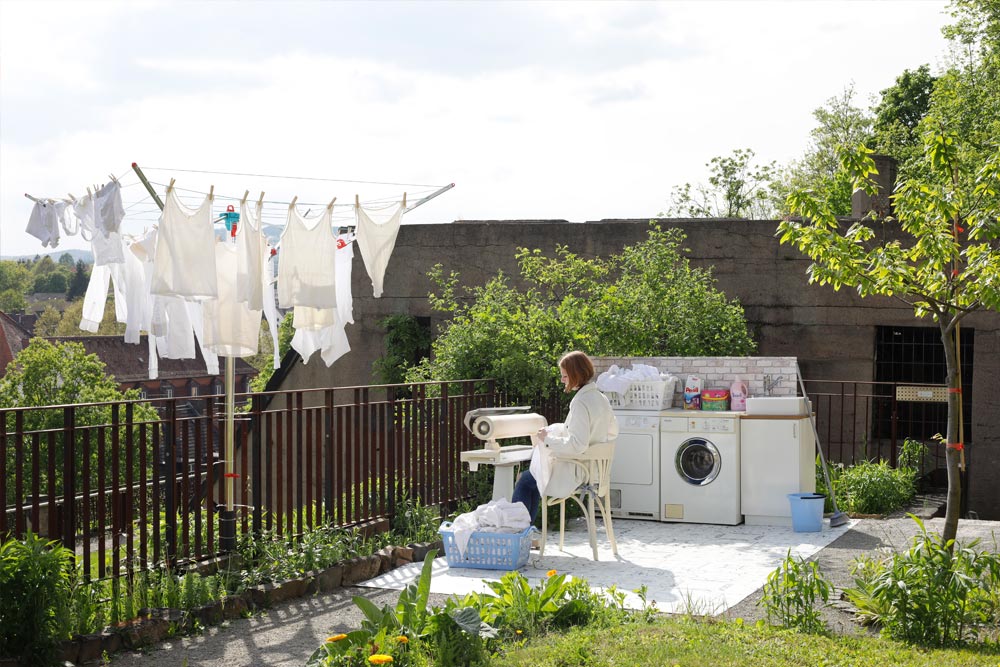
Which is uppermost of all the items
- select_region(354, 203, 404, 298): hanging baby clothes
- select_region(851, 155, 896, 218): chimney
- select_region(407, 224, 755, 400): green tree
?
select_region(851, 155, 896, 218): chimney

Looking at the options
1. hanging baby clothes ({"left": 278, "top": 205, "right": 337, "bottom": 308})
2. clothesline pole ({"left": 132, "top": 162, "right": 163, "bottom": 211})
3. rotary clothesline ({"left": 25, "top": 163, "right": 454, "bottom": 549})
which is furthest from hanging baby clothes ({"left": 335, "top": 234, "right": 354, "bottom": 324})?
clothesline pole ({"left": 132, "top": 162, "right": 163, "bottom": 211})

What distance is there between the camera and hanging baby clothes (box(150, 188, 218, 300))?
20.3ft

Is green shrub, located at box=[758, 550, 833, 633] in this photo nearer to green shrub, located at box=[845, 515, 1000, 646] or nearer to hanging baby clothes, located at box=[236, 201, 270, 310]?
green shrub, located at box=[845, 515, 1000, 646]

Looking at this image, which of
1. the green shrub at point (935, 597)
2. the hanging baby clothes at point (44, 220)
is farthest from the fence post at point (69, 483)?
the green shrub at point (935, 597)

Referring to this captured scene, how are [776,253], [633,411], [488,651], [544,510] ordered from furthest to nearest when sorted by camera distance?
1. [776,253]
2. [633,411]
3. [544,510]
4. [488,651]

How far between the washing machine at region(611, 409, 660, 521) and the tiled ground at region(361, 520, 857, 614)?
15 cm

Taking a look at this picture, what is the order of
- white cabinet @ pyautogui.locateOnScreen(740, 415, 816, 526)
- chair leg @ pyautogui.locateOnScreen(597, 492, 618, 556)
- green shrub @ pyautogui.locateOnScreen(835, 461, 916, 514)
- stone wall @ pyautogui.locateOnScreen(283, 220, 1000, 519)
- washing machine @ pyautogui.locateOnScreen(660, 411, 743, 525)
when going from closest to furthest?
chair leg @ pyautogui.locateOnScreen(597, 492, 618, 556) < white cabinet @ pyautogui.locateOnScreen(740, 415, 816, 526) < washing machine @ pyautogui.locateOnScreen(660, 411, 743, 525) < green shrub @ pyautogui.locateOnScreen(835, 461, 916, 514) < stone wall @ pyautogui.locateOnScreen(283, 220, 1000, 519)

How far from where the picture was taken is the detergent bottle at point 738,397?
9211mm

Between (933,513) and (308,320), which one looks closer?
(308,320)

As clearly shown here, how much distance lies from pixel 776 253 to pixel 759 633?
29.6 feet

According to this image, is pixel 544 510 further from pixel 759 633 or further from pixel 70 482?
pixel 70 482

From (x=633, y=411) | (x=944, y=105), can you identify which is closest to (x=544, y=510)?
(x=633, y=411)

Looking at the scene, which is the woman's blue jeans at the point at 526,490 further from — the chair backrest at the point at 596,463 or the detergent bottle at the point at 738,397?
the detergent bottle at the point at 738,397

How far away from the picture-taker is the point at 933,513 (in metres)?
9.80
